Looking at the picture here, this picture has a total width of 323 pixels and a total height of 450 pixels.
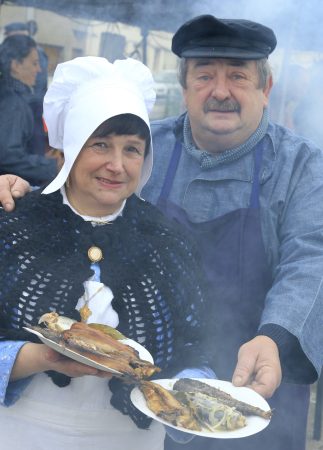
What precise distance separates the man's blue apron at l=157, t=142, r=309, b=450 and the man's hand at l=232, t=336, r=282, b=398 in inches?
13.5

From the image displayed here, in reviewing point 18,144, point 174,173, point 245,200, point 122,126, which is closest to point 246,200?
point 245,200

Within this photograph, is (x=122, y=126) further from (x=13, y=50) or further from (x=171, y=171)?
(x=13, y=50)

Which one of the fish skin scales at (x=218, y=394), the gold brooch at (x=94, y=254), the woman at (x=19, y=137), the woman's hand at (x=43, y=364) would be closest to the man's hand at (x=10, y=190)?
the gold brooch at (x=94, y=254)

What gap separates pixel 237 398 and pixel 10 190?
3.66ft

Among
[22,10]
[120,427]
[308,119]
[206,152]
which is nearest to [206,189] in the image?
[206,152]

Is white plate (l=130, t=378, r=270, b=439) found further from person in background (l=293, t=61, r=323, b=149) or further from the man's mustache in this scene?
person in background (l=293, t=61, r=323, b=149)

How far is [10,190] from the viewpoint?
2469 millimetres

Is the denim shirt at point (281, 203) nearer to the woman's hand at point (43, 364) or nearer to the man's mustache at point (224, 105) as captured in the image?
the man's mustache at point (224, 105)

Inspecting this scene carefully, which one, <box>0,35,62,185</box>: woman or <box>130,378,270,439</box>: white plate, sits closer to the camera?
<box>130,378,270,439</box>: white plate

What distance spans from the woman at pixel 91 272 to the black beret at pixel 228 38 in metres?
0.56

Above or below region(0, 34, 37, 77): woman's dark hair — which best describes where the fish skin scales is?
below

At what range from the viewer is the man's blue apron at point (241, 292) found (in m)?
2.80

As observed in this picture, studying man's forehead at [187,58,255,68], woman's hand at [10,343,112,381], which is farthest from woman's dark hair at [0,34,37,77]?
woman's hand at [10,343,112,381]

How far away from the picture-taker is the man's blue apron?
9.19 feet
